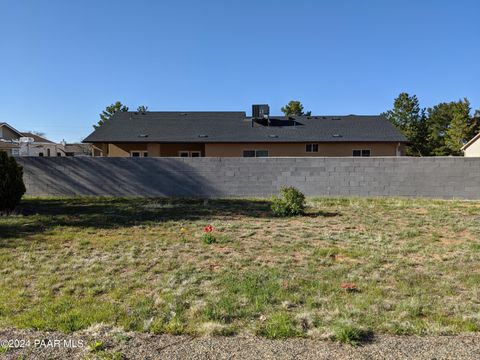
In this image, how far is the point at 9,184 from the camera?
984 centimetres

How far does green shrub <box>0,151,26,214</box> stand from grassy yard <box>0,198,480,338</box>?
1063mm

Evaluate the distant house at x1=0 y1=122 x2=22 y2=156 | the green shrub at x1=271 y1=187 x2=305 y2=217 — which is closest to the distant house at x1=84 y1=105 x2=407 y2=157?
the green shrub at x1=271 y1=187 x2=305 y2=217

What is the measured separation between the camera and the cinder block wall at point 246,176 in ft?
43.0

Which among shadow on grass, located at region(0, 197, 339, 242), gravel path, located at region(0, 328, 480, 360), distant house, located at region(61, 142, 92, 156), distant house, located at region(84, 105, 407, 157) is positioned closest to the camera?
gravel path, located at region(0, 328, 480, 360)

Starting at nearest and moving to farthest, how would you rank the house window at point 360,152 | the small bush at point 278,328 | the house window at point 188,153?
the small bush at point 278,328, the house window at point 360,152, the house window at point 188,153

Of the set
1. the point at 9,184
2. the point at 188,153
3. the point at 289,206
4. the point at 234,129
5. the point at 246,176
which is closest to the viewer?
the point at 289,206

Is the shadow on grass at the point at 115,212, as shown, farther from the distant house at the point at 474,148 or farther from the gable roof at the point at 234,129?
the distant house at the point at 474,148

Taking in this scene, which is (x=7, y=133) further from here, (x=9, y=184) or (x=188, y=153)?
(x=9, y=184)

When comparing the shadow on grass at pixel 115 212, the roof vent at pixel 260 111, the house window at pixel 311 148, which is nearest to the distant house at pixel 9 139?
the roof vent at pixel 260 111

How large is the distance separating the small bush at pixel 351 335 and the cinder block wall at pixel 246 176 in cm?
1068

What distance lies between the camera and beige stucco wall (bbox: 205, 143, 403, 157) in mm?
22281

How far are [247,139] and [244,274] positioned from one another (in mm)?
17828

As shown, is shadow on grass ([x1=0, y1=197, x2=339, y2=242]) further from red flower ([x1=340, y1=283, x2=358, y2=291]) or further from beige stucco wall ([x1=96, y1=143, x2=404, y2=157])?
beige stucco wall ([x1=96, y1=143, x2=404, y2=157])

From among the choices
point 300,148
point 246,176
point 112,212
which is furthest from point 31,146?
point 112,212
